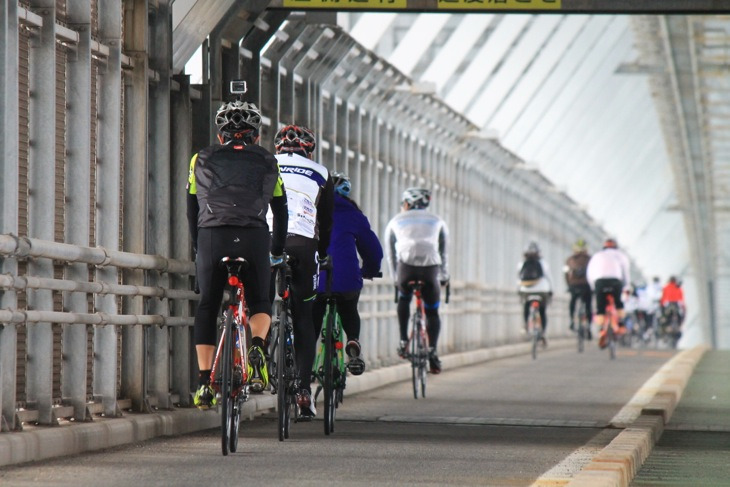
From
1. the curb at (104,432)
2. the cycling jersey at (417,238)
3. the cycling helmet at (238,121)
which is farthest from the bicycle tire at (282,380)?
the cycling jersey at (417,238)

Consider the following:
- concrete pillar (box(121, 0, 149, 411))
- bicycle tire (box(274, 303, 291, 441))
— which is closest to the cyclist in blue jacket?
bicycle tire (box(274, 303, 291, 441))

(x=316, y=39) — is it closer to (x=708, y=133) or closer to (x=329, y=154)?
(x=329, y=154)

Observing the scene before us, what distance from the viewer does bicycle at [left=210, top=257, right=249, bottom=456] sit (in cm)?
878

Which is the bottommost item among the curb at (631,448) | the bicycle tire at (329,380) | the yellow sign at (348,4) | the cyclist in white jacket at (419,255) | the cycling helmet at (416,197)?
the curb at (631,448)

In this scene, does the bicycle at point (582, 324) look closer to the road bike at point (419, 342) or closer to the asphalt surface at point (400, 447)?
the asphalt surface at point (400, 447)

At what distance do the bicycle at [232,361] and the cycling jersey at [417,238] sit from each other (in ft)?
23.8

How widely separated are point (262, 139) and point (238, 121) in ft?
19.5

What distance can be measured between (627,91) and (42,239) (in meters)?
34.7

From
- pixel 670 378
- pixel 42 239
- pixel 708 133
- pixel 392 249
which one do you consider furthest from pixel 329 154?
pixel 708 133

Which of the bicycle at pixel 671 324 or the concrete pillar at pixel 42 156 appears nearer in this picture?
the concrete pillar at pixel 42 156

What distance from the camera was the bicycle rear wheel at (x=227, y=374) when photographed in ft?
28.7

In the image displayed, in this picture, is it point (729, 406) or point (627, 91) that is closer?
point (729, 406)

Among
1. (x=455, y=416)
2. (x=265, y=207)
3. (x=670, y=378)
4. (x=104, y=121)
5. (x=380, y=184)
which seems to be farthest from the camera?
(x=380, y=184)

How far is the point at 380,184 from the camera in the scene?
71.9 feet
